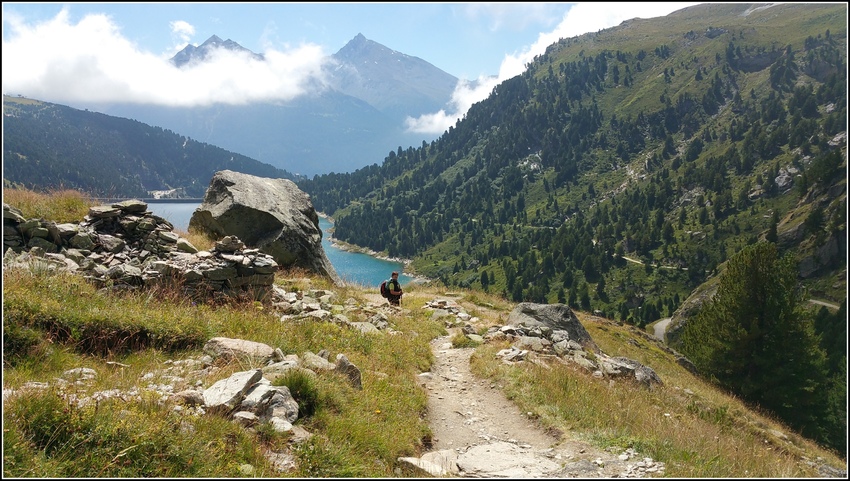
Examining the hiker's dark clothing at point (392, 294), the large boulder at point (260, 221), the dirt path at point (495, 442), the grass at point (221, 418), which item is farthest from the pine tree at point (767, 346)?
the dirt path at point (495, 442)

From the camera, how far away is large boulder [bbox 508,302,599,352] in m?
22.4

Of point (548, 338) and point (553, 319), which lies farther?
point (553, 319)

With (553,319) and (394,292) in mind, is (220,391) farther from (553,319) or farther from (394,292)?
(553,319)

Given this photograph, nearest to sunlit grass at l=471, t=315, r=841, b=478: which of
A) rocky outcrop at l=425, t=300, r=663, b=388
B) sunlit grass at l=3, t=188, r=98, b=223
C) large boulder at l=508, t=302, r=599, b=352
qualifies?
rocky outcrop at l=425, t=300, r=663, b=388

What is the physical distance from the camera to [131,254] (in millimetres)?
15164

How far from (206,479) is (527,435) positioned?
702cm

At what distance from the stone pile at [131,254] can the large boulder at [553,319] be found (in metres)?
12.4

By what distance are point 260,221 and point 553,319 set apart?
1585 centimetres

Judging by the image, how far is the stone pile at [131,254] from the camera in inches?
500

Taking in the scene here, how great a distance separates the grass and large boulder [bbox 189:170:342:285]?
8261 millimetres

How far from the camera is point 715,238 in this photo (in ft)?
632

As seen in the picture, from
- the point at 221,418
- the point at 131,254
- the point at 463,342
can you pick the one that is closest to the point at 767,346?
the point at 463,342

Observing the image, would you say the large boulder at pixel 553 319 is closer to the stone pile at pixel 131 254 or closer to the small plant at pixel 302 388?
the stone pile at pixel 131 254

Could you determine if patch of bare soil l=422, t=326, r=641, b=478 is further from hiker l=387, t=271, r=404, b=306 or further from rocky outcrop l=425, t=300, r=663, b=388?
hiker l=387, t=271, r=404, b=306
